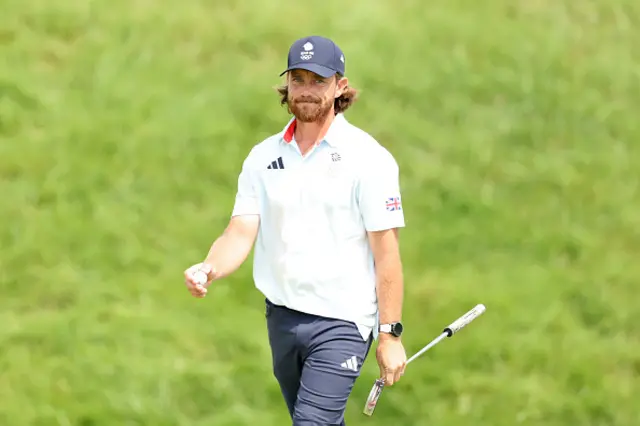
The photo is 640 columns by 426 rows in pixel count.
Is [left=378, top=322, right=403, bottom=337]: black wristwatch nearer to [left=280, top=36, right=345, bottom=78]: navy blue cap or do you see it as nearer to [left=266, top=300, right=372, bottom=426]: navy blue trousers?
[left=266, top=300, right=372, bottom=426]: navy blue trousers

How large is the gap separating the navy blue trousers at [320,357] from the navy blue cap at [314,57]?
1.14 metres

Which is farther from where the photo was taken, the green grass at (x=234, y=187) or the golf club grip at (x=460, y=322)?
the green grass at (x=234, y=187)

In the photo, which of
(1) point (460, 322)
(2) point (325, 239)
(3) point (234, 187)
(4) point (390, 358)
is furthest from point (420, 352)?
(3) point (234, 187)

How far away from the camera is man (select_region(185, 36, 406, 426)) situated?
15.1ft

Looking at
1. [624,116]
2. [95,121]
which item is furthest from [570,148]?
[95,121]

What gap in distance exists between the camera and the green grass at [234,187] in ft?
23.7

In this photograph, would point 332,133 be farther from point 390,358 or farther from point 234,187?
point 234,187

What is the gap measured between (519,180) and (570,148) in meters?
0.74

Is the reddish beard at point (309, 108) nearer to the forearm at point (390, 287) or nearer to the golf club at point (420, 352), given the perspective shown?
the forearm at point (390, 287)

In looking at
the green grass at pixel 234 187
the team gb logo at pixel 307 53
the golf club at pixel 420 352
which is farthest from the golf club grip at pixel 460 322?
the green grass at pixel 234 187

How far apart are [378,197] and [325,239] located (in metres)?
0.32

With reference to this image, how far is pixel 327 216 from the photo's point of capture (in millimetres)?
4668

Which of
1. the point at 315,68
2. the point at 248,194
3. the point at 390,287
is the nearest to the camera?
the point at 315,68

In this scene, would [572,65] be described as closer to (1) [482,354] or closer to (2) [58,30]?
(1) [482,354]
